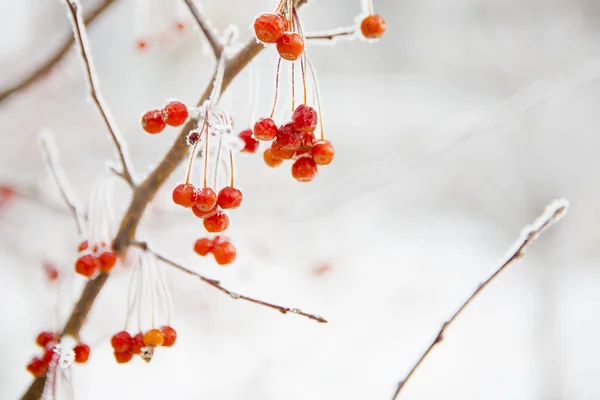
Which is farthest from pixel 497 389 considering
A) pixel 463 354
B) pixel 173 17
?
pixel 173 17

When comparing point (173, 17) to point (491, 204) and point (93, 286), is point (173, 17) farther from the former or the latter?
point (491, 204)

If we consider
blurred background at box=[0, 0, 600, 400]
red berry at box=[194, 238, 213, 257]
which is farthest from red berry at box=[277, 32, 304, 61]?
red berry at box=[194, 238, 213, 257]

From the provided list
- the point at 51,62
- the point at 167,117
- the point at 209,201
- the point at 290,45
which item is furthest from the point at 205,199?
the point at 51,62

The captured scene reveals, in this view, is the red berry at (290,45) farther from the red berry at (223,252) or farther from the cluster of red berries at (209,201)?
the red berry at (223,252)

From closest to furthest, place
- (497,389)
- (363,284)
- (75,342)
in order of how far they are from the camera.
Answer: (75,342)
(497,389)
(363,284)

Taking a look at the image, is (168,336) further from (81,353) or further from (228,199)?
(228,199)

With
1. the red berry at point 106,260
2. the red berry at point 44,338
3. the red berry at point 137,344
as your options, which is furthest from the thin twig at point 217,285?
the red berry at point 44,338
